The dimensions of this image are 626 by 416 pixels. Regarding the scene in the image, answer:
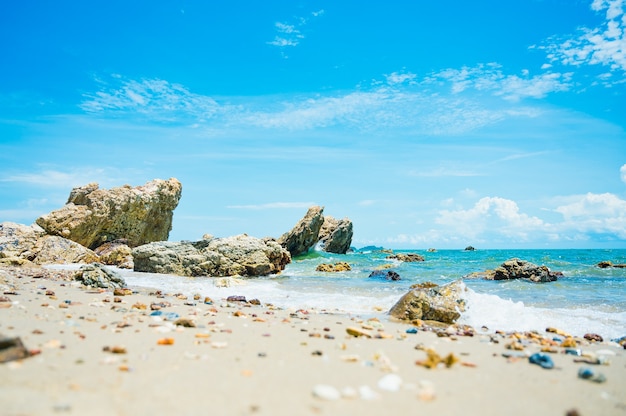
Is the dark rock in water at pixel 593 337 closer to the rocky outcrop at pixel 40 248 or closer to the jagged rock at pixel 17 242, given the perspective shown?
the jagged rock at pixel 17 242

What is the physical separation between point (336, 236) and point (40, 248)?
4291cm

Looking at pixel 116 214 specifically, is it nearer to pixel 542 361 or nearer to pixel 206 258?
pixel 206 258

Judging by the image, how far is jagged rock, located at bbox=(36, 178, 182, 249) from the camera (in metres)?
25.8

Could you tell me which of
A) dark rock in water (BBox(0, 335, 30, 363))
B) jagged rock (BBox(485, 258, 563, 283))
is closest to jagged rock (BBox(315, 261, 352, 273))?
jagged rock (BBox(485, 258, 563, 283))

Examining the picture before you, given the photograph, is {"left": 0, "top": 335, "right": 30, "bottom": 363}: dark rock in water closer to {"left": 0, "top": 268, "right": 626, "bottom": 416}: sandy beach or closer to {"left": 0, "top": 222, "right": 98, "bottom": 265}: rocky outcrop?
{"left": 0, "top": 268, "right": 626, "bottom": 416}: sandy beach

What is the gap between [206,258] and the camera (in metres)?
19.3

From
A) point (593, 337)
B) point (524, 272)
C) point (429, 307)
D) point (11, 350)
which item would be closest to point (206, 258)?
point (429, 307)


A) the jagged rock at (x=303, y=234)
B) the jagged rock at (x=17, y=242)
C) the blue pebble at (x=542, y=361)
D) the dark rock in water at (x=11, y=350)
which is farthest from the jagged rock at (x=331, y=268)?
the jagged rock at (x=303, y=234)

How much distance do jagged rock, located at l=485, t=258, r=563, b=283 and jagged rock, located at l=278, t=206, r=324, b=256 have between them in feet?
98.6

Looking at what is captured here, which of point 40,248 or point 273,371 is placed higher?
point 40,248

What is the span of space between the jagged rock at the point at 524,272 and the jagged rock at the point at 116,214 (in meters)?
24.9

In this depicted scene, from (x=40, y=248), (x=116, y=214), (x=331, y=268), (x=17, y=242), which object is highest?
(x=116, y=214)

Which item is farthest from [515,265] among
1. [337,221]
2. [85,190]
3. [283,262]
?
[337,221]

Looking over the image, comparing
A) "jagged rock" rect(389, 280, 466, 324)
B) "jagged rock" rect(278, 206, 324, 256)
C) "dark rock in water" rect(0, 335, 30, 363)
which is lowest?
"jagged rock" rect(389, 280, 466, 324)
